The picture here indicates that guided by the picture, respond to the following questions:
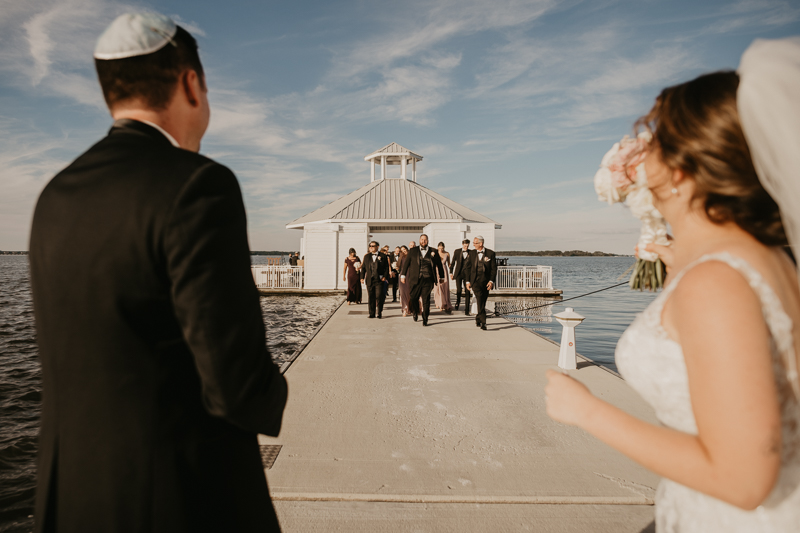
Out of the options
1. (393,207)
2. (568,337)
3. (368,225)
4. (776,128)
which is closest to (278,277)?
(368,225)

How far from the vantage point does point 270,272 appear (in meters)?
24.5

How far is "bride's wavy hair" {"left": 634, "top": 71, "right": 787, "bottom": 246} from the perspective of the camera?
1160mm

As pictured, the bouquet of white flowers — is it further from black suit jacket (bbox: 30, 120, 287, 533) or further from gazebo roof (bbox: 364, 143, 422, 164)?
gazebo roof (bbox: 364, 143, 422, 164)

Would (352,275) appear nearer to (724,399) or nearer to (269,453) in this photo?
(269,453)

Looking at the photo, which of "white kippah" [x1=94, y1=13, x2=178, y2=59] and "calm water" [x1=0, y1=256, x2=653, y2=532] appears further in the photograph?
"calm water" [x1=0, y1=256, x2=653, y2=532]

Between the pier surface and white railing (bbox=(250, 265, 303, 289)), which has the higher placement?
white railing (bbox=(250, 265, 303, 289))

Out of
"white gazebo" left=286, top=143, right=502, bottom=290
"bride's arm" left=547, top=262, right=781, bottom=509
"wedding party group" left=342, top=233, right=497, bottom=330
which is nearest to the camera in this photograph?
"bride's arm" left=547, top=262, right=781, bottom=509

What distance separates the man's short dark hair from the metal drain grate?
324 cm

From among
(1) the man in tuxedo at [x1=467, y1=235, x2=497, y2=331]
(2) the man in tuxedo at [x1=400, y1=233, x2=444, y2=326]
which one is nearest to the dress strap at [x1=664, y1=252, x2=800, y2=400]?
(1) the man in tuxedo at [x1=467, y1=235, x2=497, y2=331]

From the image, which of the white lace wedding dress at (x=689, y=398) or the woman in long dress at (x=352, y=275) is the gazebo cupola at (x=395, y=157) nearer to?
the woman in long dress at (x=352, y=275)

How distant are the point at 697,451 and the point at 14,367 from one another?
13.0 m

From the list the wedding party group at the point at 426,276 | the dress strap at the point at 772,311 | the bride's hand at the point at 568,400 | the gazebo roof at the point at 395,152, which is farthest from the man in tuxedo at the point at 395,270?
the dress strap at the point at 772,311

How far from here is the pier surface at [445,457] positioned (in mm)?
3127

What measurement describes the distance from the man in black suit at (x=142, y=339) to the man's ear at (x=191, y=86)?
0.74 ft
